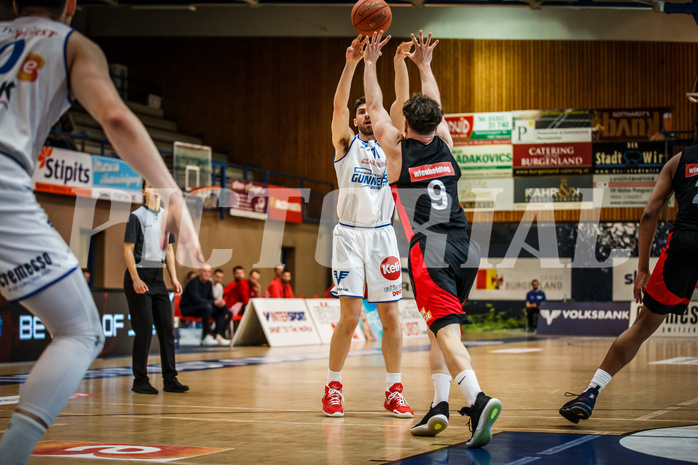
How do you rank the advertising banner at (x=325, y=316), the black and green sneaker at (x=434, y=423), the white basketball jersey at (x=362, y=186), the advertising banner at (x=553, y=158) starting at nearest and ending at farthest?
the black and green sneaker at (x=434, y=423) < the white basketball jersey at (x=362, y=186) < the advertising banner at (x=325, y=316) < the advertising banner at (x=553, y=158)

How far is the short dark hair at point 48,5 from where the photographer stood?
277 cm

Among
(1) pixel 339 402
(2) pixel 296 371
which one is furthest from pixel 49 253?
(2) pixel 296 371

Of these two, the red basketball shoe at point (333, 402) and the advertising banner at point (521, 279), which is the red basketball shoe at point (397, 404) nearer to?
the red basketball shoe at point (333, 402)

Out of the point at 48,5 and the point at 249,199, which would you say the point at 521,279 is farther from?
the point at 48,5

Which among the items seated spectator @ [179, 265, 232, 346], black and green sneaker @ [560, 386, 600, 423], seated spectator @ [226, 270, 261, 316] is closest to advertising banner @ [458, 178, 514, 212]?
seated spectator @ [226, 270, 261, 316]

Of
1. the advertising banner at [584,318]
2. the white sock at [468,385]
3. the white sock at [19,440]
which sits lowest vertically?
the advertising banner at [584,318]

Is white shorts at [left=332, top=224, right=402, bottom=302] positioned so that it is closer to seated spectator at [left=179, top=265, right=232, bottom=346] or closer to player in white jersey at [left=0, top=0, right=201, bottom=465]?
player in white jersey at [left=0, top=0, right=201, bottom=465]

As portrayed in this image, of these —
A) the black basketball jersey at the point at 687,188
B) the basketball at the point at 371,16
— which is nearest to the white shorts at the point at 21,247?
Answer: the black basketball jersey at the point at 687,188

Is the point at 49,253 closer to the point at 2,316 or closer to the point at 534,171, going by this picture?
the point at 2,316

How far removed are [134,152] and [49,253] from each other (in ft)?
1.43

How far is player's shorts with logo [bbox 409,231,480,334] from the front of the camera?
4.29 metres

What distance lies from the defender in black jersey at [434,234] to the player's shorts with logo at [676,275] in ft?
4.19

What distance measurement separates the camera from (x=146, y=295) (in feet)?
23.3

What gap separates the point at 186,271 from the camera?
20906 millimetres
